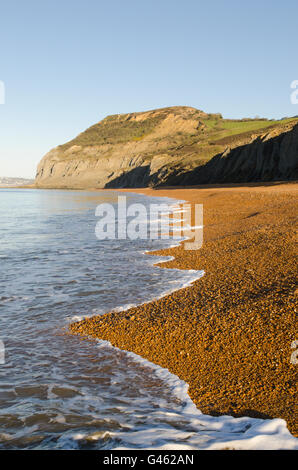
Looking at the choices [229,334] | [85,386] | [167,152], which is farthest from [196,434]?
[167,152]

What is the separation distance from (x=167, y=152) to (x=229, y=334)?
8112 cm

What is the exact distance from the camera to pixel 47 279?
26.4ft

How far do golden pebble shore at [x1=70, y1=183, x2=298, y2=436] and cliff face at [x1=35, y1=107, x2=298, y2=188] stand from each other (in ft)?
122

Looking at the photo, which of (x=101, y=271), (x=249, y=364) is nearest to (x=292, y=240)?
(x=101, y=271)

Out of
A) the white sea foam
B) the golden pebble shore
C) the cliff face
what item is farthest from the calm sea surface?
the cliff face

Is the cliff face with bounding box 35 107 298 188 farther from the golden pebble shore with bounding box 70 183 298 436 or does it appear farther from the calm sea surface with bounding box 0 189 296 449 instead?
the calm sea surface with bounding box 0 189 296 449

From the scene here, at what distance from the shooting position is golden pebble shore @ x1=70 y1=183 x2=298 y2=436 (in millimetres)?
3418

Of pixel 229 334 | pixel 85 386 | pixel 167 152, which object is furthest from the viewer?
pixel 167 152

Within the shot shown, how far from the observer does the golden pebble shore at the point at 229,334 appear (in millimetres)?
3418

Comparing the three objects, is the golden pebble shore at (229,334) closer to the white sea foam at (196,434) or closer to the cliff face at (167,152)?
the white sea foam at (196,434)

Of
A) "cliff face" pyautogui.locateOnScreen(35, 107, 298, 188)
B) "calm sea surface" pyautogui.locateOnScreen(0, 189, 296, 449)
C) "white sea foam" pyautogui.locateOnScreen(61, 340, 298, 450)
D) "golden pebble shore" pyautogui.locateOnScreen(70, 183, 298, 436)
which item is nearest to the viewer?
"white sea foam" pyautogui.locateOnScreen(61, 340, 298, 450)

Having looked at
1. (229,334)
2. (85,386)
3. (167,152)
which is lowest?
(85,386)

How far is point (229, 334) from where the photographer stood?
4383 millimetres

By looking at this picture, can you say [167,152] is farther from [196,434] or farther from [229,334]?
[196,434]
